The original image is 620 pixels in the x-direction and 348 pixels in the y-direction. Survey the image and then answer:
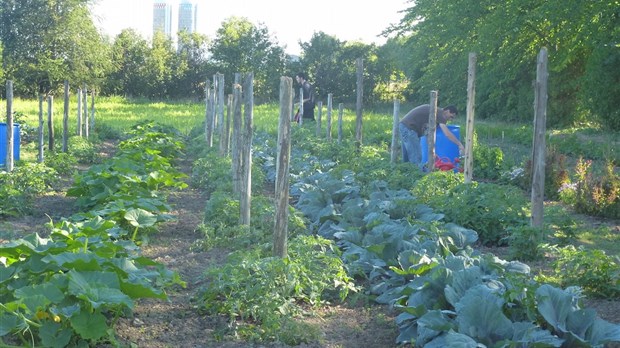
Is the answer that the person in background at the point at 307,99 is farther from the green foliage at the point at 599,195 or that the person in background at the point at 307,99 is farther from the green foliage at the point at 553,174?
the green foliage at the point at 599,195

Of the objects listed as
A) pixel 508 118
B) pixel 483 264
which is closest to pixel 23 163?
pixel 483 264

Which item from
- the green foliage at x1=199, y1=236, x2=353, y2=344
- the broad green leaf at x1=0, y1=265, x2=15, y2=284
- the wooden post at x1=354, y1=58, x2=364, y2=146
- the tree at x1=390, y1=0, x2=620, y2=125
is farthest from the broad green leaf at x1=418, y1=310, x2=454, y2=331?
the tree at x1=390, y1=0, x2=620, y2=125

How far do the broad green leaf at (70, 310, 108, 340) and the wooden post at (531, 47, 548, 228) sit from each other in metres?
4.94

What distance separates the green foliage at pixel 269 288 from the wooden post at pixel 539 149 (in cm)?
266

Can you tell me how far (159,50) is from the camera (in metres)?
45.0

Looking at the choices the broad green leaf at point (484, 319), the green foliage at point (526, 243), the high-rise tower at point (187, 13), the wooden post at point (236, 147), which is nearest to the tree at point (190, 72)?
the wooden post at point (236, 147)

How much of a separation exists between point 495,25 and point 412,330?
16.6m

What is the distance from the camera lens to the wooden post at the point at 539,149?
25.8 feet

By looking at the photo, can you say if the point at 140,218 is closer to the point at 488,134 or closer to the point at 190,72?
the point at 488,134

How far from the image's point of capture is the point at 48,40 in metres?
40.1

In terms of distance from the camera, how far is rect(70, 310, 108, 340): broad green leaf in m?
4.27

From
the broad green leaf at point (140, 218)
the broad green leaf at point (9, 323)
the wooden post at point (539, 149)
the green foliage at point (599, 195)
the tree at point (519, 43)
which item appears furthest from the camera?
the tree at point (519, 43)

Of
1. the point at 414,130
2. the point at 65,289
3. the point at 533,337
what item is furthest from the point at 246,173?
the point at 414,130

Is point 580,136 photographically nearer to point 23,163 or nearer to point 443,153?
point 443,153
